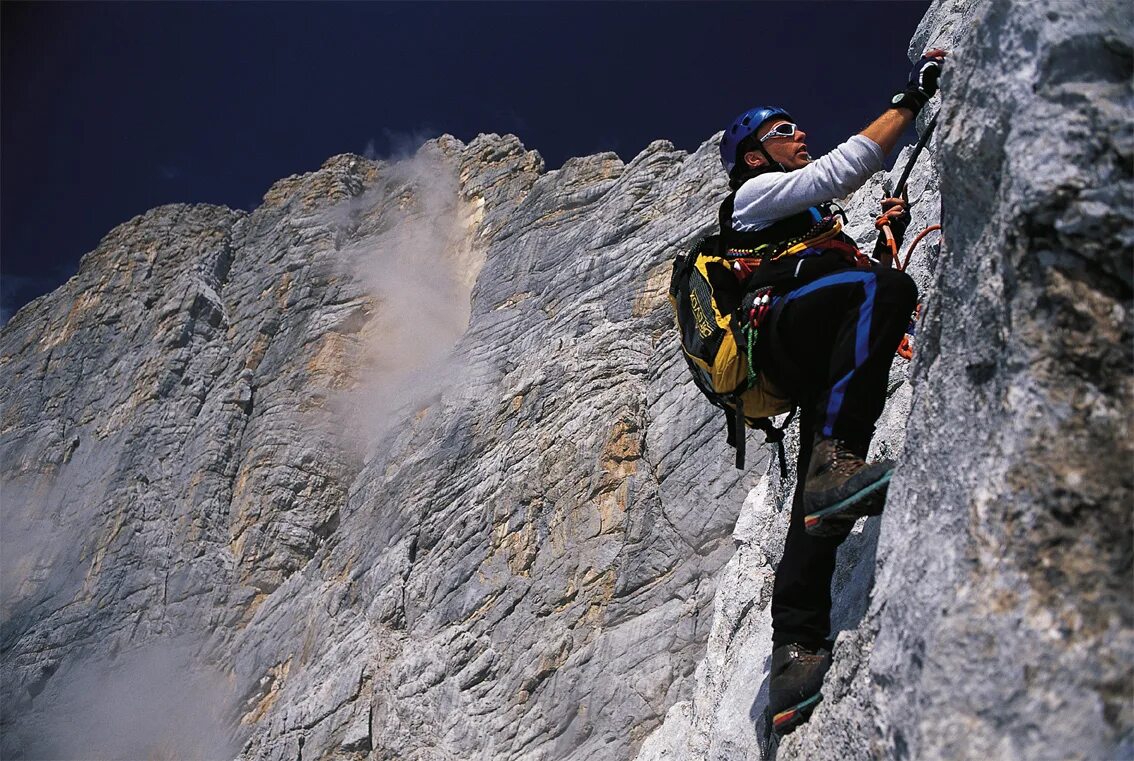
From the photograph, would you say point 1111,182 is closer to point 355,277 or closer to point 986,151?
point 986,151

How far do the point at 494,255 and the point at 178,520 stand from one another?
16965mm

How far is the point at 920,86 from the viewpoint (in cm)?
405

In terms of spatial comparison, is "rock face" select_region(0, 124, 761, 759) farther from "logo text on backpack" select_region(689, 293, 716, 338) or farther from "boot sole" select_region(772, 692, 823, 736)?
"logo text on backpack" select_region(689, 293, 716, 338)

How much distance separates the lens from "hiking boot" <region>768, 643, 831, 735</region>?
12.2 feet

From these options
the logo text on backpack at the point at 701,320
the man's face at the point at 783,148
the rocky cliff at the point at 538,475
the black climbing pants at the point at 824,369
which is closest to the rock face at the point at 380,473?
the rocky cliff at the point at 538,475

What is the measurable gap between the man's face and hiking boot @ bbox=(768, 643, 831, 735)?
252 cm

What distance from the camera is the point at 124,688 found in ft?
91.8

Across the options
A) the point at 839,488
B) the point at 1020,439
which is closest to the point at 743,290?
the point at 839,488

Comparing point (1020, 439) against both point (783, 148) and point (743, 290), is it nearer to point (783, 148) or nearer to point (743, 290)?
point (743, 290)

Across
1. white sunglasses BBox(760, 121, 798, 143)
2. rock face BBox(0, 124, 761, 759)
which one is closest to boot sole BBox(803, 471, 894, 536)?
white sunglasses BBox(760, 121, 798, 143)

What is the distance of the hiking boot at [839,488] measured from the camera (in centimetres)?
334

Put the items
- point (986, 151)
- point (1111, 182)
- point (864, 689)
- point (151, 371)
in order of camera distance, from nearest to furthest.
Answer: point (1111, 182)
point (986, 151)
point (864, 689)
point (151, 371)

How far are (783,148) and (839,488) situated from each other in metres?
2.03

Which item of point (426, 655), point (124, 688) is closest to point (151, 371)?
point (124, 688)
